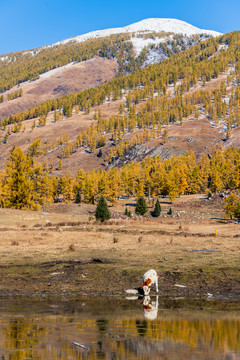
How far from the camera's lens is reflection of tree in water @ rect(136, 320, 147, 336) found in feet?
39.4

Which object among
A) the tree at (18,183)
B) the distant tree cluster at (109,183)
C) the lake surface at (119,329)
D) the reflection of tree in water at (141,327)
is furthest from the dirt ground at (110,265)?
the distant tree cluster at (109,183)

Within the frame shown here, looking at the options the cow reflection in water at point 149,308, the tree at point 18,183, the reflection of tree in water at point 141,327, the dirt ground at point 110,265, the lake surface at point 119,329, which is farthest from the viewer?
the tree at point 18,183

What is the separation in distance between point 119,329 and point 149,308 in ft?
11.1

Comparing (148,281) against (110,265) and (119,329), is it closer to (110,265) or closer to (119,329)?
(110,265)

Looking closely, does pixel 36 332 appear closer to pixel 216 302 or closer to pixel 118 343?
pixel 118 343

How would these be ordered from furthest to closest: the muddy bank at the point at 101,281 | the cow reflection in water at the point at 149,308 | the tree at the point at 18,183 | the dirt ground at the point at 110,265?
the tree at the point at 18,183
the dirt ground at the point at 110,265
the muddy bank at the point at 101,281
the cow reflection in water at the point at 149,308

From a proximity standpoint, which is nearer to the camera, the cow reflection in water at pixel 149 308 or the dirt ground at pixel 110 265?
the cow reflection in water at pixel 149 308

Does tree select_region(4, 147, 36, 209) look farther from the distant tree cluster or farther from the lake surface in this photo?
the lake surface

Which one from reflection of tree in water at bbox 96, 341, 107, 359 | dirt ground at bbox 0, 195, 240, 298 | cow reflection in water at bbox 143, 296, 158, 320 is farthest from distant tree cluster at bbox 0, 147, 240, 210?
reflection of tree in water at bbox 96, 341, 107, 359

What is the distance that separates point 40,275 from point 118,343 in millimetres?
10949

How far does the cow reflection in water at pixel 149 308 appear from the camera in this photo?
46.5 ft

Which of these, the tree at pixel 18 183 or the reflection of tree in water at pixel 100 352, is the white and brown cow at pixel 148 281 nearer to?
the reflection of tree in water at pixel 100 352

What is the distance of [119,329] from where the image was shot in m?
12.4

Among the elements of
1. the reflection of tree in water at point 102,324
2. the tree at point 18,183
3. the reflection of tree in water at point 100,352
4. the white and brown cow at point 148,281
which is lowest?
the reflection of tree in water at point 102,324
